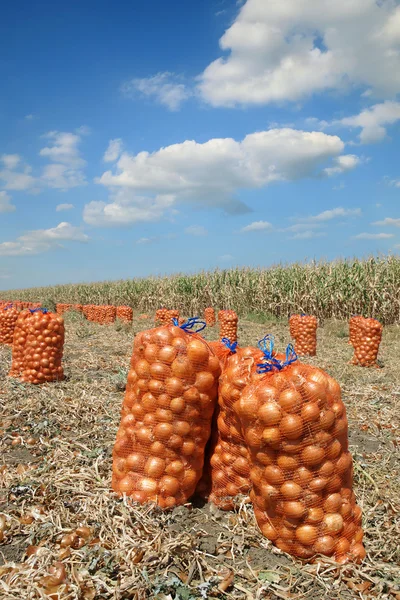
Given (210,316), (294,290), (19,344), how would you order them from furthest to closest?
1. (294,290)
2. (210,316)
3. (19,344)

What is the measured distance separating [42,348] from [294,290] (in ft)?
49.6

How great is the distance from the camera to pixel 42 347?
275 inches

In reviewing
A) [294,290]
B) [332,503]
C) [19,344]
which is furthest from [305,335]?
[294,290]

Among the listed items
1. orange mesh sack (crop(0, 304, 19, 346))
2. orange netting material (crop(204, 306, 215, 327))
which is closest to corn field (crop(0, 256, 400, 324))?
orange netting material (crop(204, 306, 215, 327))

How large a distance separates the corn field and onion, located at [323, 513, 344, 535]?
54.5ft

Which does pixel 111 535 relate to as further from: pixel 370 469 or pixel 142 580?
pixel 370 469

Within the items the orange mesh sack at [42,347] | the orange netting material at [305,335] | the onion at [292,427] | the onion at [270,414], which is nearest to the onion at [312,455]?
the onion at [292,427]

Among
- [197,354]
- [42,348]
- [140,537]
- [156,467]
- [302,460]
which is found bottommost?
[140,537]

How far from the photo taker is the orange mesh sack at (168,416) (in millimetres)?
3129

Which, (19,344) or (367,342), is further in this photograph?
(367,342)

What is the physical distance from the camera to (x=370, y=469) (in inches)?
160

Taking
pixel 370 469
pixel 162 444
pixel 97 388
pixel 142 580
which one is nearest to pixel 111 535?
pixel 142 580

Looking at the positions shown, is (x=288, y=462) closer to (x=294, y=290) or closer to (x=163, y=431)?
(x=163, y=431)

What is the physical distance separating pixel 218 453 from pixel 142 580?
972 millimetres
